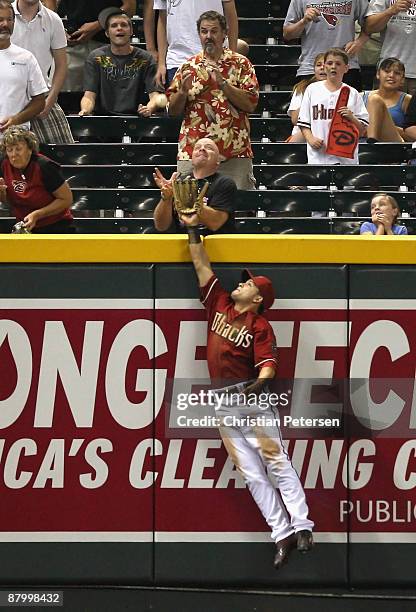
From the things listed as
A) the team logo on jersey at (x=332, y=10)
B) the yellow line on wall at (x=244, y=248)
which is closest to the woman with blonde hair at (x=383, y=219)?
the yellow line on wall at (x=244, y=248)

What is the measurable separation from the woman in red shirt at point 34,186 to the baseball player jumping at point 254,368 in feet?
5.24

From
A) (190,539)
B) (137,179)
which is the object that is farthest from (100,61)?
(190,539)

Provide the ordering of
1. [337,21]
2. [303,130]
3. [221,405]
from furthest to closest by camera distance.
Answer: [337,21] < [303,130] < [221,405]

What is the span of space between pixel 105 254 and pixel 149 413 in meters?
0.93

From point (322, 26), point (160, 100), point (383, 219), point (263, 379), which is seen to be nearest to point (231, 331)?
point (263, 379)

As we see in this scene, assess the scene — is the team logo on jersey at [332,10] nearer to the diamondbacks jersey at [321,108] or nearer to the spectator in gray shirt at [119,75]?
the diamondbacks jersey at [321,108]

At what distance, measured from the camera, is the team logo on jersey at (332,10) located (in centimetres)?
1384

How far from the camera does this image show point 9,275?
8328mm

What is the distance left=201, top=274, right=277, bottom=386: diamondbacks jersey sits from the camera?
8094 millimetres

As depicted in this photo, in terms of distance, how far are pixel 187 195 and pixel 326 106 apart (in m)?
4.44

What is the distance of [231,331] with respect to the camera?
8.15 meters

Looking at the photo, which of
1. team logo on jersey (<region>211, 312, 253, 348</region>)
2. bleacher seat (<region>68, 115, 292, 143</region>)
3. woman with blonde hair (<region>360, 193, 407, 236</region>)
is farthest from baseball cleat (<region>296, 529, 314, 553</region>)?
bleacher seat (<region>68, 115, 292, 143</region>)

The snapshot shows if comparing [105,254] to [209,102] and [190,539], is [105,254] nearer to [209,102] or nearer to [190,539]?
[190,539]

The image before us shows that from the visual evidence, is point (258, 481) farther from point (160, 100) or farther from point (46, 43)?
point (46, 43)
